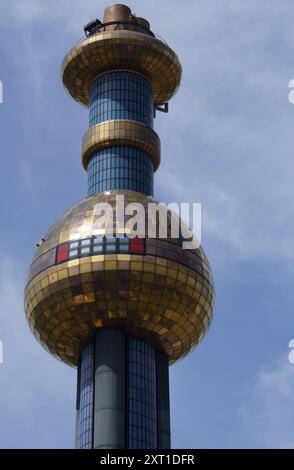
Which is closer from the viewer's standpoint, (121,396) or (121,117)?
(121,396)

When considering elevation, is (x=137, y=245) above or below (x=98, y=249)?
above

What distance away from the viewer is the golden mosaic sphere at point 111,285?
78.6m

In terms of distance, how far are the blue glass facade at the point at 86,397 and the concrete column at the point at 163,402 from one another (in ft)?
22.2

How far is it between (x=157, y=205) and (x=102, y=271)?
36.1ft

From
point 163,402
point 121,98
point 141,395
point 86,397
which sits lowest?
point 86,397

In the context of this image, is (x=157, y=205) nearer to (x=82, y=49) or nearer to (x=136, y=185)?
(x=136, y=185)

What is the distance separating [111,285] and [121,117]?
24482 mm

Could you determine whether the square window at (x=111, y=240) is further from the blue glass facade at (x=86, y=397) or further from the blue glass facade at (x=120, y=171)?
the blue glass facade at (x=120, y=171)

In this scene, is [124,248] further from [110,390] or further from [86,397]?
[86,397]

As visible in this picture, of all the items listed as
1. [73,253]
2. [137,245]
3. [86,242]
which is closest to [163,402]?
[137,245]

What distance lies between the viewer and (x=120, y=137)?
93875 millimetres

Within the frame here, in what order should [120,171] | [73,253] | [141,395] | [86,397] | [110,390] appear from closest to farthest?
[110,390]
[86,397]
[141,395]
[73,253]
[120,171]

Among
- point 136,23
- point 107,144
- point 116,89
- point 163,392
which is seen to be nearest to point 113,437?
point 163,392

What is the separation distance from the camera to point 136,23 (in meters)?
104
